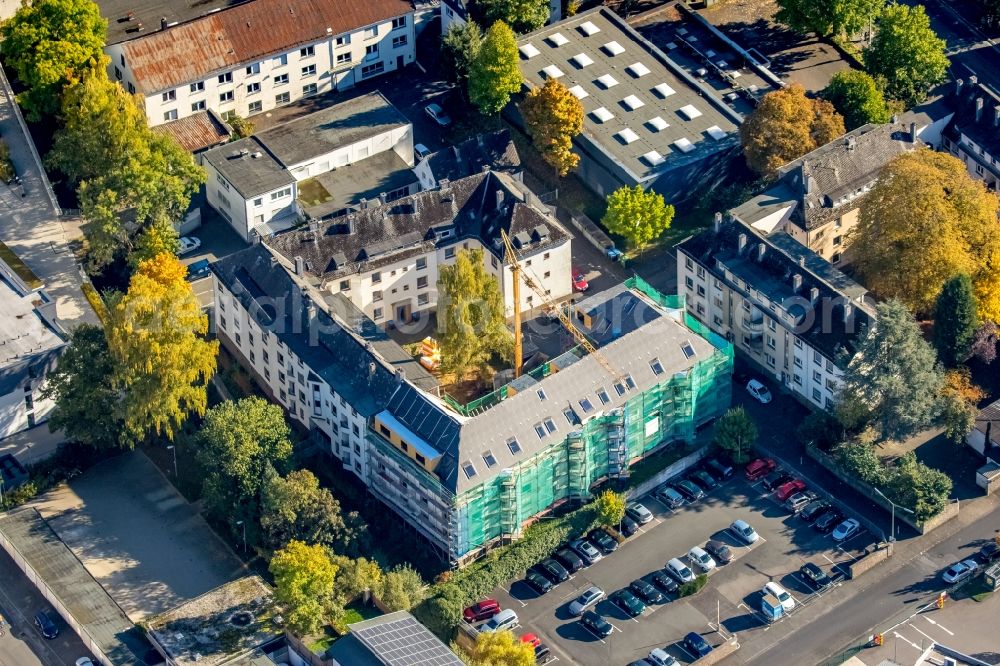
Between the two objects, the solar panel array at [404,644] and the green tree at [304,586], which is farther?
the green tree at [304,586]

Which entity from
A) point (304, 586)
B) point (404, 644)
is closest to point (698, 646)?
point (404, 644)

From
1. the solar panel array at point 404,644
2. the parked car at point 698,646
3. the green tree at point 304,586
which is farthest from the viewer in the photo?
the parked car at point 698,646

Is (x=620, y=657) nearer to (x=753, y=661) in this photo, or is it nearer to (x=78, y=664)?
(x=753, y=661)

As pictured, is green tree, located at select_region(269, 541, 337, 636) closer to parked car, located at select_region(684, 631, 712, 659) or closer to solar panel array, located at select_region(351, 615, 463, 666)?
solar panel array, located at select_region(351, 615, 463, 666)

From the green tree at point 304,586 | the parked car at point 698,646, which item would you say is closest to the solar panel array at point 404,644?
the green tree at point 304,586

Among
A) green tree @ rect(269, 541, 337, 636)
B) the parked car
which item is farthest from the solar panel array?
the parked car

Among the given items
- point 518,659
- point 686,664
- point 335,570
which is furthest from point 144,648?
point 686,664

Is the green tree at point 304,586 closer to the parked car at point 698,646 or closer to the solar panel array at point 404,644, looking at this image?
the solar panel array at point 404,644
